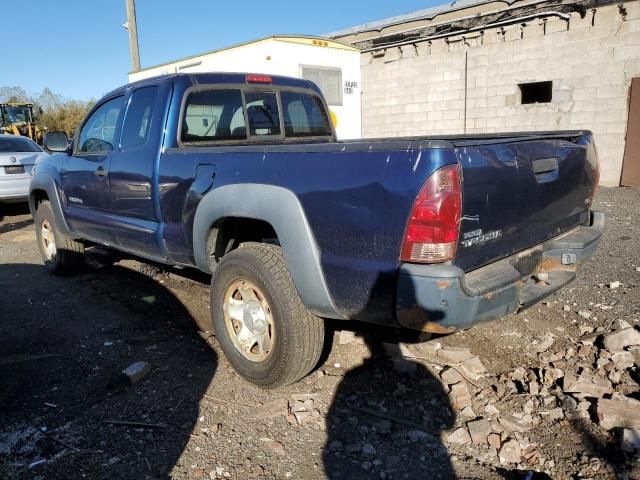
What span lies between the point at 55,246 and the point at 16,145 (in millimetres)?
6183

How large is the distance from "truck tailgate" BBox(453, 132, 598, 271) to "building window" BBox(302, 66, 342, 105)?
806 cm

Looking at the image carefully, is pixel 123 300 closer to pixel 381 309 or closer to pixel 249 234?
pixel 249 234

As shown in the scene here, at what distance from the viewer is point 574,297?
14.7 ft

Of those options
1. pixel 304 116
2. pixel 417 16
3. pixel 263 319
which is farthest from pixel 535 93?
pixel 263 319

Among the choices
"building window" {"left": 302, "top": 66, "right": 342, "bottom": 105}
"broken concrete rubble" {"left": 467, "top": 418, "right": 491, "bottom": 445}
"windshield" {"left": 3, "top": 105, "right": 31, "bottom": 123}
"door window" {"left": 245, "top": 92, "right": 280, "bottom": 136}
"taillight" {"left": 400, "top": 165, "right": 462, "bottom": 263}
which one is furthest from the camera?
"windshield" {"left": 3, "top": 105, "right": 31, "bottom": 123}

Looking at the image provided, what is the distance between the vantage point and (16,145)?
10.6 meters

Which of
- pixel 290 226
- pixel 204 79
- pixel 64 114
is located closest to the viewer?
pixel 290 226

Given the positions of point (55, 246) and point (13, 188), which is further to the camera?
point (13, 188)

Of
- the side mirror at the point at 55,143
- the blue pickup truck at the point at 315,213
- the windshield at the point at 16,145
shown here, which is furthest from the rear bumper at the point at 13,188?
the blue pickup truck at the point at 315,213

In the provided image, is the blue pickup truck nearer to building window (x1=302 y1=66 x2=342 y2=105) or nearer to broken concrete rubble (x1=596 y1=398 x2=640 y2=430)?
broken concrete rubble (x1=596 y1=398 x2=640 y2=430)

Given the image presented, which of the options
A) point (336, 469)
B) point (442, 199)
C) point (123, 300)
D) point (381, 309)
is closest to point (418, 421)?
point (336, 469)

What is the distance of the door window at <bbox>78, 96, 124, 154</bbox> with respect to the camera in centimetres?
445

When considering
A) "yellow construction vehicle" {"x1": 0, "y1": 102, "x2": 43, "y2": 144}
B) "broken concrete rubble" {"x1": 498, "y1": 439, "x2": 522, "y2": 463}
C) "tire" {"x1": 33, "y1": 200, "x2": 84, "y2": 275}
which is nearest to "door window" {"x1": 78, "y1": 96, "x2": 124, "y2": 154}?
"tire" {"x1": 33, "y1": 200, "x2": 84, "y2": 275}

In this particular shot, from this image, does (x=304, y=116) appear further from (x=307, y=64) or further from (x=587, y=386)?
(x=307, y=64)
